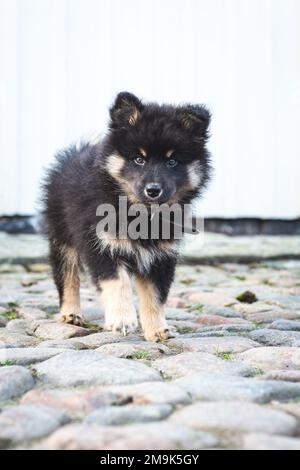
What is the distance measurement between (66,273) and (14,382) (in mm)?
2282

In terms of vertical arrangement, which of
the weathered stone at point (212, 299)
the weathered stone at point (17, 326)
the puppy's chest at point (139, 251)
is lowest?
the weathered stone at point (17, 326)

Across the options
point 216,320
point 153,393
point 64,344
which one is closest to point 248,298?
point 216,320

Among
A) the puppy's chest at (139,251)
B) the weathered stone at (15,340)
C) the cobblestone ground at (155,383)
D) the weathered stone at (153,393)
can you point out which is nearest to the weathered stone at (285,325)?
the cobblestone ground at (155,383)

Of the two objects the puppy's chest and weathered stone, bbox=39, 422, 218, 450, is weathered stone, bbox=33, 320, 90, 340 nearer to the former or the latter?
the puppy's chest

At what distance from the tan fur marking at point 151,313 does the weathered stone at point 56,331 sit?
1.16 ft

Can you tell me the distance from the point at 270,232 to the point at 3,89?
379 centimetres

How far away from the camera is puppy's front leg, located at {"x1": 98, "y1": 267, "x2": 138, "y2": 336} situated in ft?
12.9

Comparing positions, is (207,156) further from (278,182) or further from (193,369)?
(278,182)

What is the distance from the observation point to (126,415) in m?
2.18

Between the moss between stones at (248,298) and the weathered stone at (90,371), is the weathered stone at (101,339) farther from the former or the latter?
the moss between stones at (248,298)

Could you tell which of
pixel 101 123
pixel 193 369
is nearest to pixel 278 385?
pixel 193 369

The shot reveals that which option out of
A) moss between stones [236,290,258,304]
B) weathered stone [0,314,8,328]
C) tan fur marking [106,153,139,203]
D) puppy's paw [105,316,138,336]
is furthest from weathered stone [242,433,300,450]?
moss between stones [236,290,258,304]

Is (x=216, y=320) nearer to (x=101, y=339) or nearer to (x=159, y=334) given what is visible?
(x=159, y=334)

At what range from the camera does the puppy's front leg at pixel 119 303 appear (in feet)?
12.9
